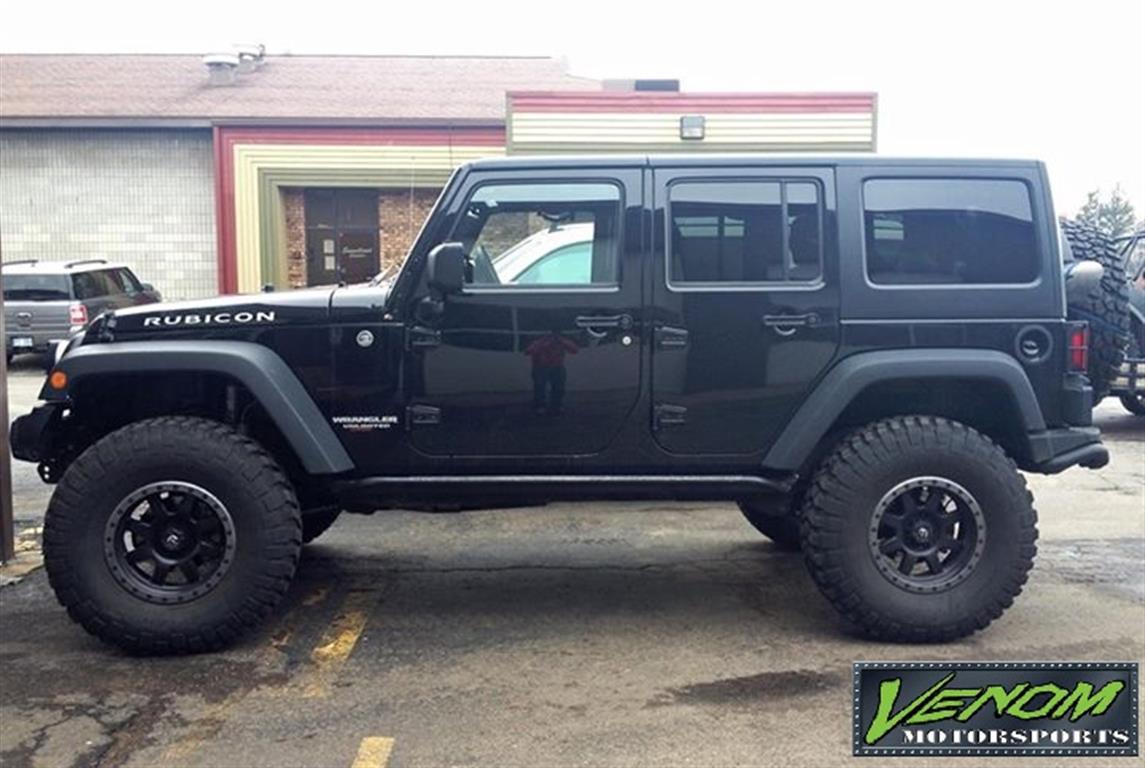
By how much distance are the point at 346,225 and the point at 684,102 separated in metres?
13.7

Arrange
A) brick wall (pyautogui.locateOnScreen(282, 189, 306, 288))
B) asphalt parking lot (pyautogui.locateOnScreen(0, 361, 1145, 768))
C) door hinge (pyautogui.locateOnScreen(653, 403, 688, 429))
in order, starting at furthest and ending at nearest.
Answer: brick wall (pyautogui.locateOnScreen(282, 189, 306, 288))
door hinge (pyautogui.locateOnScreen(653, 403, 688, 429))
asphalt parking lot (pyautogui.locateOnScreen(0, 361, 1145, 768))

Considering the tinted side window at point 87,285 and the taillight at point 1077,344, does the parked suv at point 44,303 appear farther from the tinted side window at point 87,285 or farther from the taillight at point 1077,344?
the taillight at point 1077,344

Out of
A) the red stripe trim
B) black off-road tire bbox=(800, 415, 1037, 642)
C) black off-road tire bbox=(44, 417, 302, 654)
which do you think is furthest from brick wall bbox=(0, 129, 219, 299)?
black off-road tire bbox=(800, 415, 1037, 642)

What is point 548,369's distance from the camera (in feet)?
17.1

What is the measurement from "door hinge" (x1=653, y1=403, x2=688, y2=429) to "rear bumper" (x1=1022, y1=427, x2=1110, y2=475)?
153 cm

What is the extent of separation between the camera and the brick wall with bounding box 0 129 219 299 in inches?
922

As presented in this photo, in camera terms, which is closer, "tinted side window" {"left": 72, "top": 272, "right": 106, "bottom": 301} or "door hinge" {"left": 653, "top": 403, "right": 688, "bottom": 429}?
"door hinge" {"left": 653, "top": 403, "right": 688, "bottom": 429}

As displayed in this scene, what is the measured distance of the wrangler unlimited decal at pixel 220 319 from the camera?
17.1 ft

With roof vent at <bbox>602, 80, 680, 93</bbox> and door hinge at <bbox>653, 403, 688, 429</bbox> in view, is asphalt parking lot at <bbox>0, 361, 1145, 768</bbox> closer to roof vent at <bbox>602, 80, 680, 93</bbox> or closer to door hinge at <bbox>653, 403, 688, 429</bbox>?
door hinge at <bbox>653, 403, 688, 429</bbox>

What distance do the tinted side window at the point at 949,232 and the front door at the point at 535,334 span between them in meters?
1.09

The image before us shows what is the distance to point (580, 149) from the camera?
1002cm

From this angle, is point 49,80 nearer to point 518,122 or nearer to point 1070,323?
point 518,122

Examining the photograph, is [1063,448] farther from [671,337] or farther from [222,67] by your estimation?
[222,67]

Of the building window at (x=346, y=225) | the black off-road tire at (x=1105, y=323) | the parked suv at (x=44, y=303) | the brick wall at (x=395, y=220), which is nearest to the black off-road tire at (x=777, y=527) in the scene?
the black off-road tire at (x=1105, y=323)
